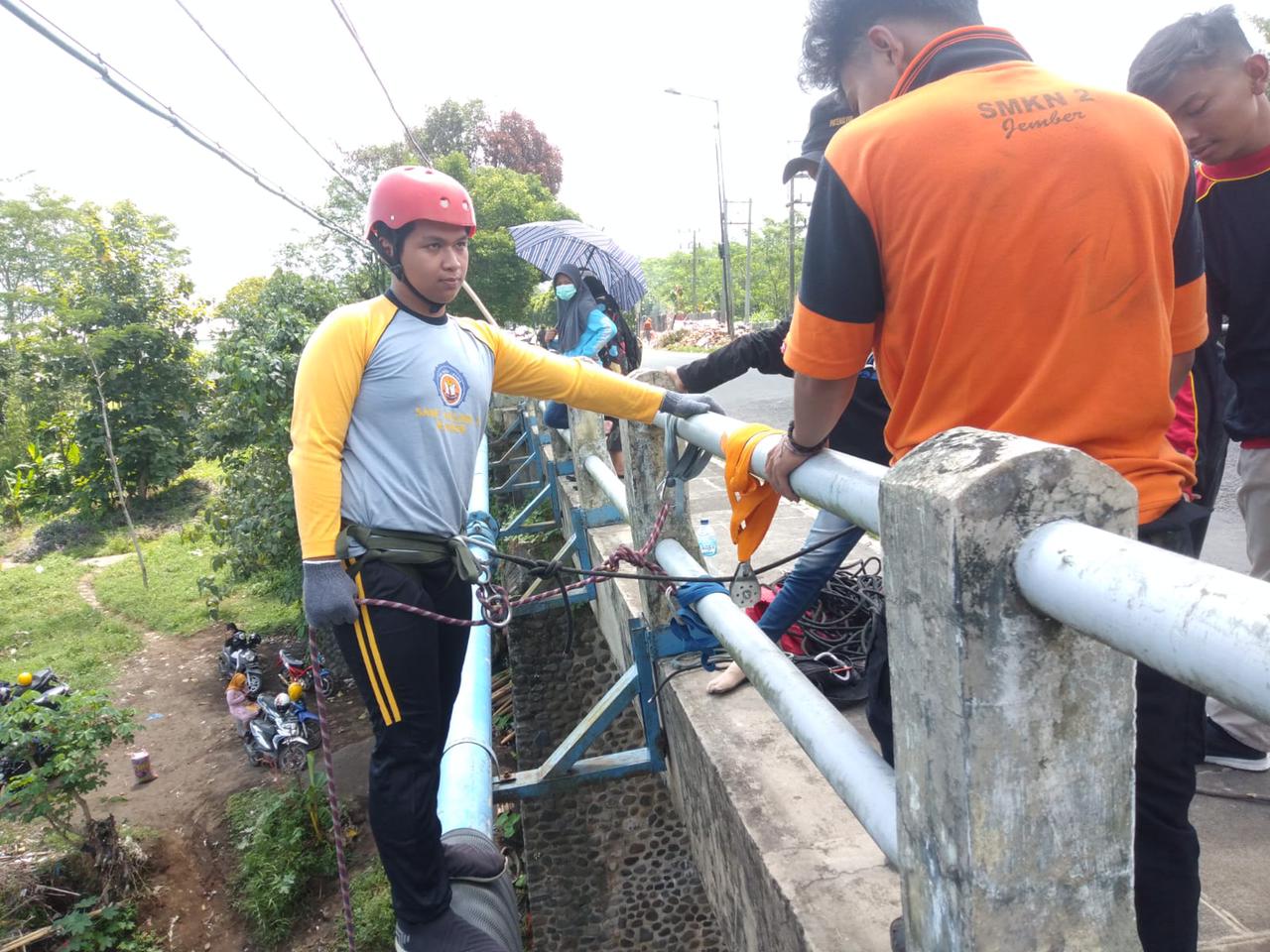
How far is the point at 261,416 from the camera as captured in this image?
343 inches

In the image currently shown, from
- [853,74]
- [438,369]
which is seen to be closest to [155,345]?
[438,369]

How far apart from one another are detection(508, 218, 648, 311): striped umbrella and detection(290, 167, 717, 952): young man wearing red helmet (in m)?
5.45

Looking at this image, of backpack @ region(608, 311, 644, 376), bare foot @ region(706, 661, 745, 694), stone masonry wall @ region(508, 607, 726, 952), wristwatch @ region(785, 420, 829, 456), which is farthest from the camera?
backpack @ region(608, 311, 644, 376)

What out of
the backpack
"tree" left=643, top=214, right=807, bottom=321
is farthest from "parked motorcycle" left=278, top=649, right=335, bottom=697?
"tree" left=643, top=214, right=807, bottom=321

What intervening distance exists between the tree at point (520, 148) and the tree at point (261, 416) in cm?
1646

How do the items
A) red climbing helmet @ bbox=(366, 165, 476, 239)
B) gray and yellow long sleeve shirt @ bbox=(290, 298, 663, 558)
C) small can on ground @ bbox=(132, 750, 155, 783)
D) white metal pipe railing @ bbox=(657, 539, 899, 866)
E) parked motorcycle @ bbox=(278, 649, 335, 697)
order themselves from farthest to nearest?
parked motorcycle @ bbox=(278, 649, 335, 697) → small can on ground @ bbox=(132, 750, 155, 783) → red climbing helmet @ bbox=(366, 165, 476, 239) → gray and yellow long sleeve shirt @ bbox=(290, 298, 663, 558) → white metal pipe railing @ bbox=(657, 539, 899, 866)

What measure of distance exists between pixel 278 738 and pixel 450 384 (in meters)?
7.70

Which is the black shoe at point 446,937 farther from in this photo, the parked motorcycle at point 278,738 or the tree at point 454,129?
the tree at point 454,129

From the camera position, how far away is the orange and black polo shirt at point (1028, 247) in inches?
48.9

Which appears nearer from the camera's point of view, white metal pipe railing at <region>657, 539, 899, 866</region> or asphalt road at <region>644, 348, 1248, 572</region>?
white metal pipe railing at <region>657, 539, 899, 866</region>

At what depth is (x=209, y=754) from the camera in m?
9.66

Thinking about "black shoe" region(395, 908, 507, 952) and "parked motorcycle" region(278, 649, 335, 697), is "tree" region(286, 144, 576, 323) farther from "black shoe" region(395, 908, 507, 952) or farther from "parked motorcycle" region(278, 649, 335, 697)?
"black shoe" region(395, 908, 507, 952)

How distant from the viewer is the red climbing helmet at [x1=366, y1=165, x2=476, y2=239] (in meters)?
2.36

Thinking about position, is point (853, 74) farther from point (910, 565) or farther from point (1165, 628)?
point (1165, 628)
